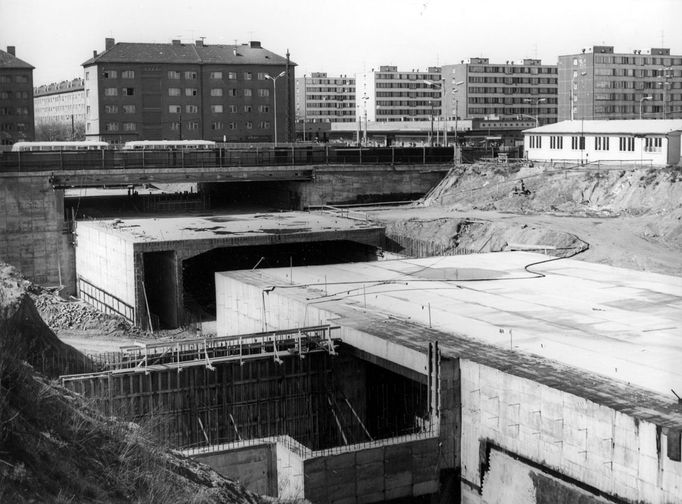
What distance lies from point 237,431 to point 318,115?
504 ft

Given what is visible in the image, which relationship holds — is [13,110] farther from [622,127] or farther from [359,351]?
[359,351]

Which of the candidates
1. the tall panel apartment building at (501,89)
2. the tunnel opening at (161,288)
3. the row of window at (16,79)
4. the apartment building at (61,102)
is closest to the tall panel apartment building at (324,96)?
the tall panel apartment building at (501,89)

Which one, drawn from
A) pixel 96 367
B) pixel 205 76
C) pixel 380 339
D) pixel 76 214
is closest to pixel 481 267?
pixel 380 339

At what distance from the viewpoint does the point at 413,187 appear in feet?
237

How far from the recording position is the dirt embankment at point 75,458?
15438 millimetres

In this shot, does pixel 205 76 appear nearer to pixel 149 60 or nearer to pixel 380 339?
pixel 149 60

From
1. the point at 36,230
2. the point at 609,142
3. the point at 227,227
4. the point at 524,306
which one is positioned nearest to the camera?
the point at 524,306

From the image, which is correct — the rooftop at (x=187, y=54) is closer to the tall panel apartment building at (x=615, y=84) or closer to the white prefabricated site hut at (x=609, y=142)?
the tall panel apartment building at (x=615, y=84)

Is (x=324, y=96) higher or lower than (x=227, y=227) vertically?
higher

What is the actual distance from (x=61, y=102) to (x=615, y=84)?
274ft

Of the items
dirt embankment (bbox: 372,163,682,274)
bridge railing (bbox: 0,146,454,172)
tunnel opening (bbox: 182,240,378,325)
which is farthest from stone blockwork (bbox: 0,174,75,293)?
dirt embankment (bbox: 372,163,682,274)

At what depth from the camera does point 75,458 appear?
16.6 meters

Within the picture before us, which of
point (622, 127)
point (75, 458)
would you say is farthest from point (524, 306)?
point (622, 127)

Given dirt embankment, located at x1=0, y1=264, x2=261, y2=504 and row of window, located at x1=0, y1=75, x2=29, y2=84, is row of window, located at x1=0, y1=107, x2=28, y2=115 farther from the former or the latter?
dirt embankment, located at x1=0, y1=264, x2=261, y2=504
